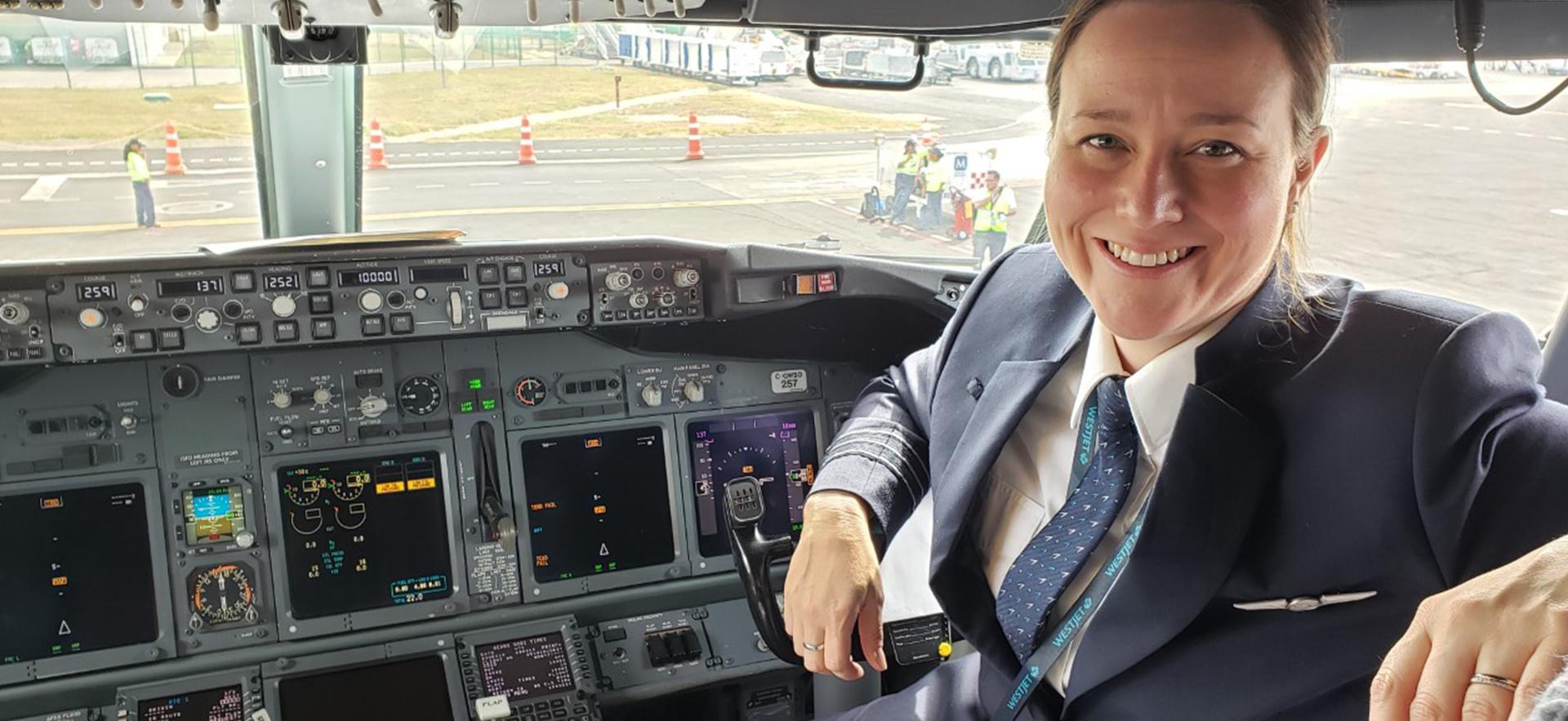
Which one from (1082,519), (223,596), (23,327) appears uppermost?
(23,327)

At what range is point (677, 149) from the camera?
3.46m

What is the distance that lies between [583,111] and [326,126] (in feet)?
2.21

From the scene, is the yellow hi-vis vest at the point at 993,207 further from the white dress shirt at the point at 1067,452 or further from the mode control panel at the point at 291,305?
the white dress shirt at the point at 1067,452

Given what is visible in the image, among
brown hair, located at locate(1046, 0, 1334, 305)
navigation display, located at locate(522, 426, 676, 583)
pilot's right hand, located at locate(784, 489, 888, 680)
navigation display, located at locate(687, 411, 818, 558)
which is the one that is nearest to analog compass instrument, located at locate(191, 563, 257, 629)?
navigation display, located at locate(522, 426, 676, 583)

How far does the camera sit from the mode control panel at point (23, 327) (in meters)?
2.29

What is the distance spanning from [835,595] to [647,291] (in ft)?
4.46

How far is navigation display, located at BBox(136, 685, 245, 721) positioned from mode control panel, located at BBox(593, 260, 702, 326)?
3.61 ft

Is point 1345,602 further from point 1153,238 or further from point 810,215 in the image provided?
point 810,215

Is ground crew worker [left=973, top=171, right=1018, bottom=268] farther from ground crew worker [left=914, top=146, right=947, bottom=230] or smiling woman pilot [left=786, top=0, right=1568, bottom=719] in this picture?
smiling woman pilot [left=786, top=0, right=1568, bottom=719]

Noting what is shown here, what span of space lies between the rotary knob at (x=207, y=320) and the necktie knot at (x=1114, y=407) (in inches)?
72.0

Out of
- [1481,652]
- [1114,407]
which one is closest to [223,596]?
[1114,407]

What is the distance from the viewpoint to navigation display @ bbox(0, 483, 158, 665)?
2.44 meters

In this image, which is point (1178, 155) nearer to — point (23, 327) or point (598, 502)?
point (598, 502)

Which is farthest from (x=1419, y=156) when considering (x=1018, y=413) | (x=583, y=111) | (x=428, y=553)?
(x=428, y=553)
